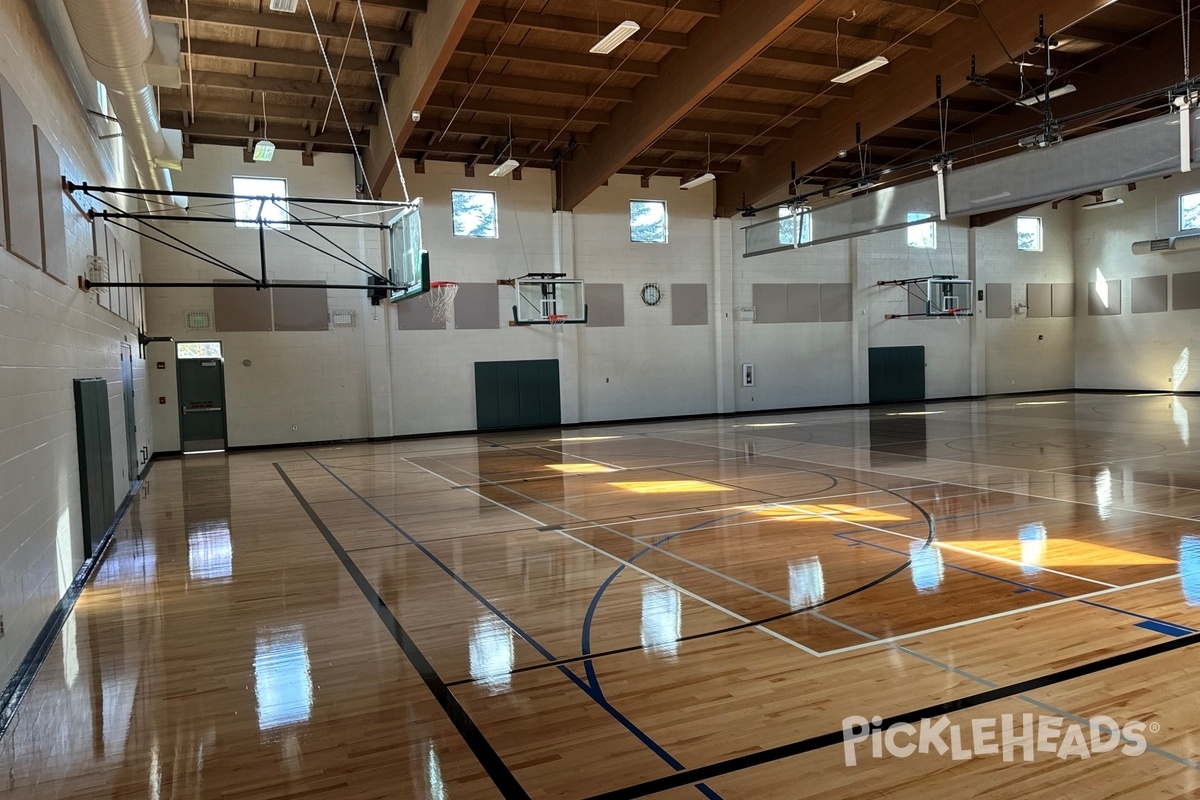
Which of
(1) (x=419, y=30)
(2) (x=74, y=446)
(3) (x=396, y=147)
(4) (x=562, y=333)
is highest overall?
(1) (x=419, y=30)

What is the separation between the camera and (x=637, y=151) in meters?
17.1

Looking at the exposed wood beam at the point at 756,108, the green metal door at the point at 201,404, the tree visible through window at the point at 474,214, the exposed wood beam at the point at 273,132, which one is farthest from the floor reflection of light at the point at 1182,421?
the green metal door at the point at 201,404

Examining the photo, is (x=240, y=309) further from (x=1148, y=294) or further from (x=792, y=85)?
(x=1148, y=294)

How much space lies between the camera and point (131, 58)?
8164mm

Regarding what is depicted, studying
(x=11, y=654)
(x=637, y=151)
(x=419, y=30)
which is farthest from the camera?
(x=637, y=151)

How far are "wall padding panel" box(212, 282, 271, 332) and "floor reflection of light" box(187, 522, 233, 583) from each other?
966cm

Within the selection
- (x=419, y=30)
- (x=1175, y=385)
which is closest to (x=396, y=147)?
(x=419, y=30)

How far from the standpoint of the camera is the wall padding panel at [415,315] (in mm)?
19734

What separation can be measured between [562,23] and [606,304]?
9267mm

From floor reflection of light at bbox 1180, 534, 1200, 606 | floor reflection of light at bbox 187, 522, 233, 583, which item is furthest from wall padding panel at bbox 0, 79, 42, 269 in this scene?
floor reflection of light at bbox 1180, 534, 1200, 606

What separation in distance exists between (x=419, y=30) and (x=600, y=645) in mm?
11246

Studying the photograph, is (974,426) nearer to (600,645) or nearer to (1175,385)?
(1175,385)

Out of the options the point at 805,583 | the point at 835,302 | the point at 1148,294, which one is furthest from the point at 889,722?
the point at 1148,294

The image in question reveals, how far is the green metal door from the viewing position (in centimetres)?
1797
